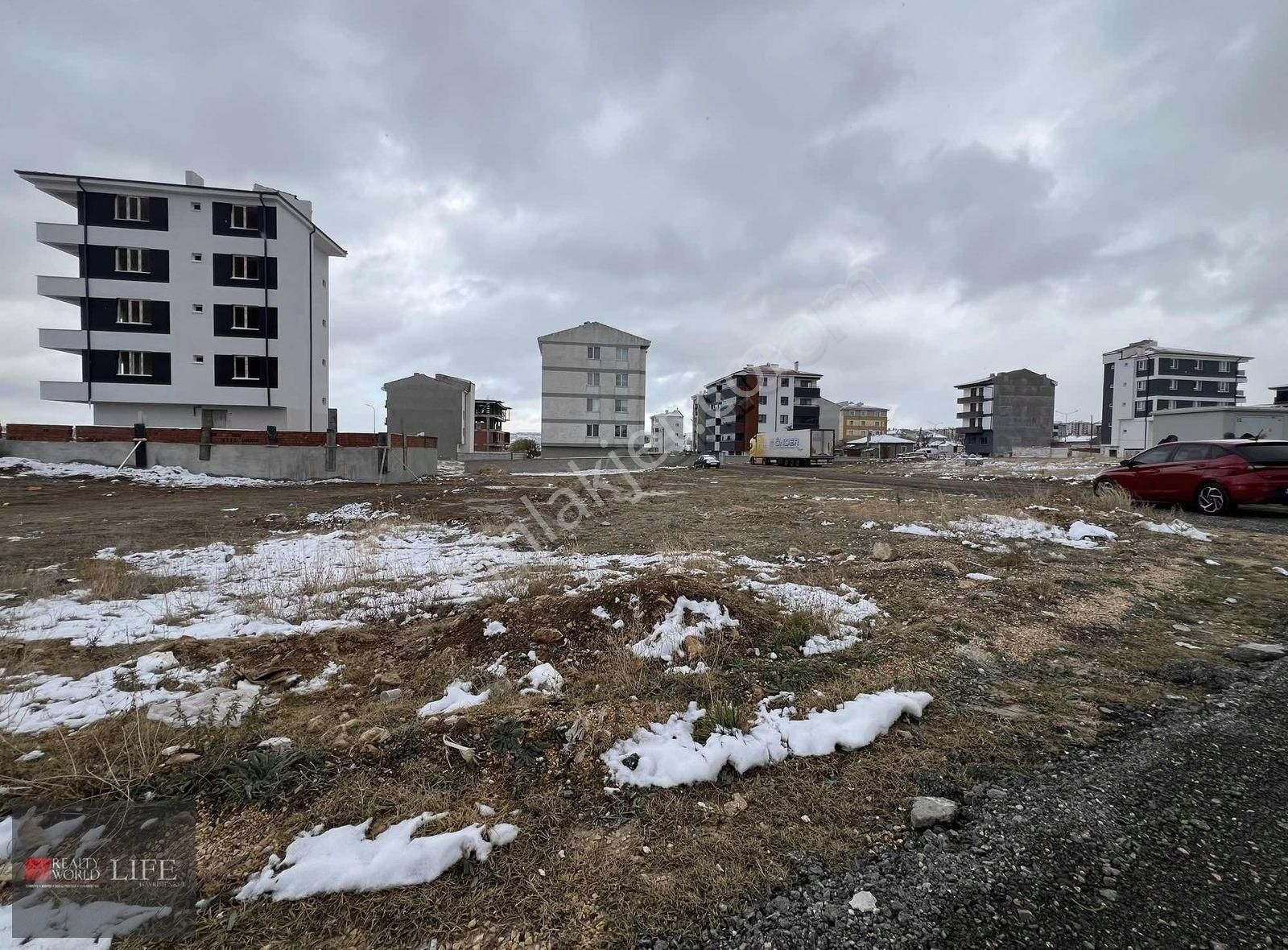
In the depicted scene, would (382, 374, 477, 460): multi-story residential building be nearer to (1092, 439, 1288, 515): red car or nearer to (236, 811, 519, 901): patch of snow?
(1092, 439, 1288, 515): red car

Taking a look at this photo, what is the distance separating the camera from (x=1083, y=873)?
1.98 m

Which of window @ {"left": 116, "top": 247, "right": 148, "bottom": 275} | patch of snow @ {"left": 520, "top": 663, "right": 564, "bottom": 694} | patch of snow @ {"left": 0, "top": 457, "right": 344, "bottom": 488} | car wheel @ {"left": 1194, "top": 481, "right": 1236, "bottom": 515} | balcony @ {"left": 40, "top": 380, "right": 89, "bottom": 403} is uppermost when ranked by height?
window @ {"left": 116, "top": 247, "right": 148, "bottom": 275}

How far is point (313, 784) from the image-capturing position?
Result: 2.62 meters

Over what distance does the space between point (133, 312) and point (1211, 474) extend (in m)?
47.8

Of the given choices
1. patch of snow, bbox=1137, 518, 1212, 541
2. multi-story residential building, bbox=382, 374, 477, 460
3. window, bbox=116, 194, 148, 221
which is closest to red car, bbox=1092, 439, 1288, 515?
patch of snow, bbox=1137, 518, 1212, 541

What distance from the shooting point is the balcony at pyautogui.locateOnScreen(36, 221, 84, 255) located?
96.1 ft

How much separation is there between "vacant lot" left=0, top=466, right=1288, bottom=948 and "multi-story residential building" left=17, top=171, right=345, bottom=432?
2887 cm

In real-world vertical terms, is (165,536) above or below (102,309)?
below

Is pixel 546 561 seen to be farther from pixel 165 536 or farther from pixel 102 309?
pixel 102 309

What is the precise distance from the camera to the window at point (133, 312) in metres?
30.8

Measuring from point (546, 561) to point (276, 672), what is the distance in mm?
4080

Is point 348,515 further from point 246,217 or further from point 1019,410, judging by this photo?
point 1019,410

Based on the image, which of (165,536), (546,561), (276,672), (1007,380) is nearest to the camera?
(276,672)

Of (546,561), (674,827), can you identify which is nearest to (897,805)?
(674,827)
